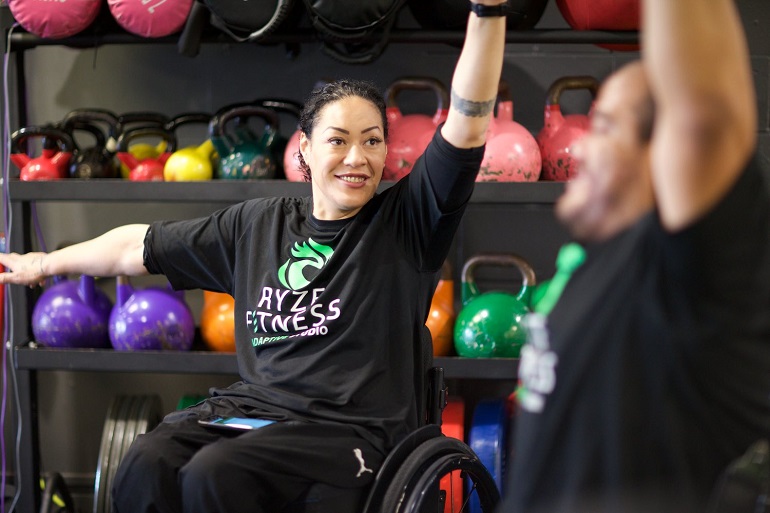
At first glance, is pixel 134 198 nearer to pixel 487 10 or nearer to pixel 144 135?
pixel 144 135

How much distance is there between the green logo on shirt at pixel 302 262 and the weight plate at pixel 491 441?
1.11 metres

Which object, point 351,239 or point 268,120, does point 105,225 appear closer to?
point 268,120

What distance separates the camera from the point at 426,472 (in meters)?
1.70

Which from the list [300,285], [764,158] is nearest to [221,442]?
[300,285]

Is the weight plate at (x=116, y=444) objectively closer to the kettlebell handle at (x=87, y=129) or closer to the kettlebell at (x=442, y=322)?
the kettlebell handle at (x=87, y=129)

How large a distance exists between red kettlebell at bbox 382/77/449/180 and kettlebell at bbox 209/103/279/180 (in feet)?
1.22

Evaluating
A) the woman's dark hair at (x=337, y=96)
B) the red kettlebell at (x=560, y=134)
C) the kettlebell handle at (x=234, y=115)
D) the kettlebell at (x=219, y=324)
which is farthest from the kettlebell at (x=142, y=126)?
the red kettlebell at (x=560, y=134)

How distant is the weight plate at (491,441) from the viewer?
9.21ft

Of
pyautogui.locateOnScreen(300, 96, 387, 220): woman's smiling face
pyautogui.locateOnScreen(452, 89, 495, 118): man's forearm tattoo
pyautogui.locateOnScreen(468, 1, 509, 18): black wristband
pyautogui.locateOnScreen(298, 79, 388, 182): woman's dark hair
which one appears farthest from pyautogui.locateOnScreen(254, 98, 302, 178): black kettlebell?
pyautogui.locateOnScreen(468, 1, 509, 18): black wristband

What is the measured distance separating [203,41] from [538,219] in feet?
4.40

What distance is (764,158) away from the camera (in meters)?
3.07

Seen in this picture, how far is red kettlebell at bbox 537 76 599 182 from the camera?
2803 millimetres

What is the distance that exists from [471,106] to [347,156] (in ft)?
1.41

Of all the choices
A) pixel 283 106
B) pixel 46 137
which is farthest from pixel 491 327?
pixel 46 137
